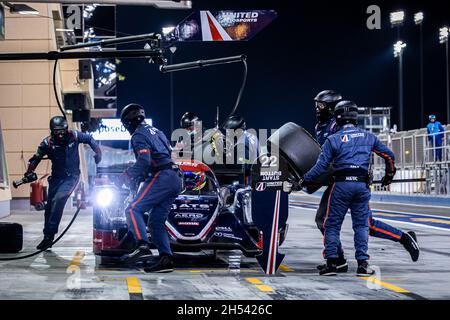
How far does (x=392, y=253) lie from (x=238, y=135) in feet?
9.23

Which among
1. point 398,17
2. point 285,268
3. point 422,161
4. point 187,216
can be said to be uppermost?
point 398,17

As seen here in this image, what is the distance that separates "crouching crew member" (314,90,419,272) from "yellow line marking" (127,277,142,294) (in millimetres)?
2224

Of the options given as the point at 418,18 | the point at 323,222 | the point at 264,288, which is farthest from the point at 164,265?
the point at 418,18

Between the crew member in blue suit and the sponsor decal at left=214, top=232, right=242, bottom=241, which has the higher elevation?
the crew member in blue suit

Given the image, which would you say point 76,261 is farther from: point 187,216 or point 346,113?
point 346,113

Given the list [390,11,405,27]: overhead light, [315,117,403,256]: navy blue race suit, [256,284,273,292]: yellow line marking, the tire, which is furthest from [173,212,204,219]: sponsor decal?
[390,11,405,27]: overhead light

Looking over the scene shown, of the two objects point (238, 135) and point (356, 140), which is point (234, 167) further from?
point (356, 140)

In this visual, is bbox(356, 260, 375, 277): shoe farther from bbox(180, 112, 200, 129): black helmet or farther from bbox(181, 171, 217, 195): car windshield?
bbox(180, 112, 200, 129): black helmet

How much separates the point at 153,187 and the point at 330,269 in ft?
7.34

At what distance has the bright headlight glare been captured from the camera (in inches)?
426

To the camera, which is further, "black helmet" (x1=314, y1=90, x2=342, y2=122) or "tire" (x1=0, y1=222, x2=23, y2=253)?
"tire" (x1=0, y1=222, x2=23, y2=253)

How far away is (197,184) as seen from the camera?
36.3 feet

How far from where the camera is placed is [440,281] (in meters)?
9.31
